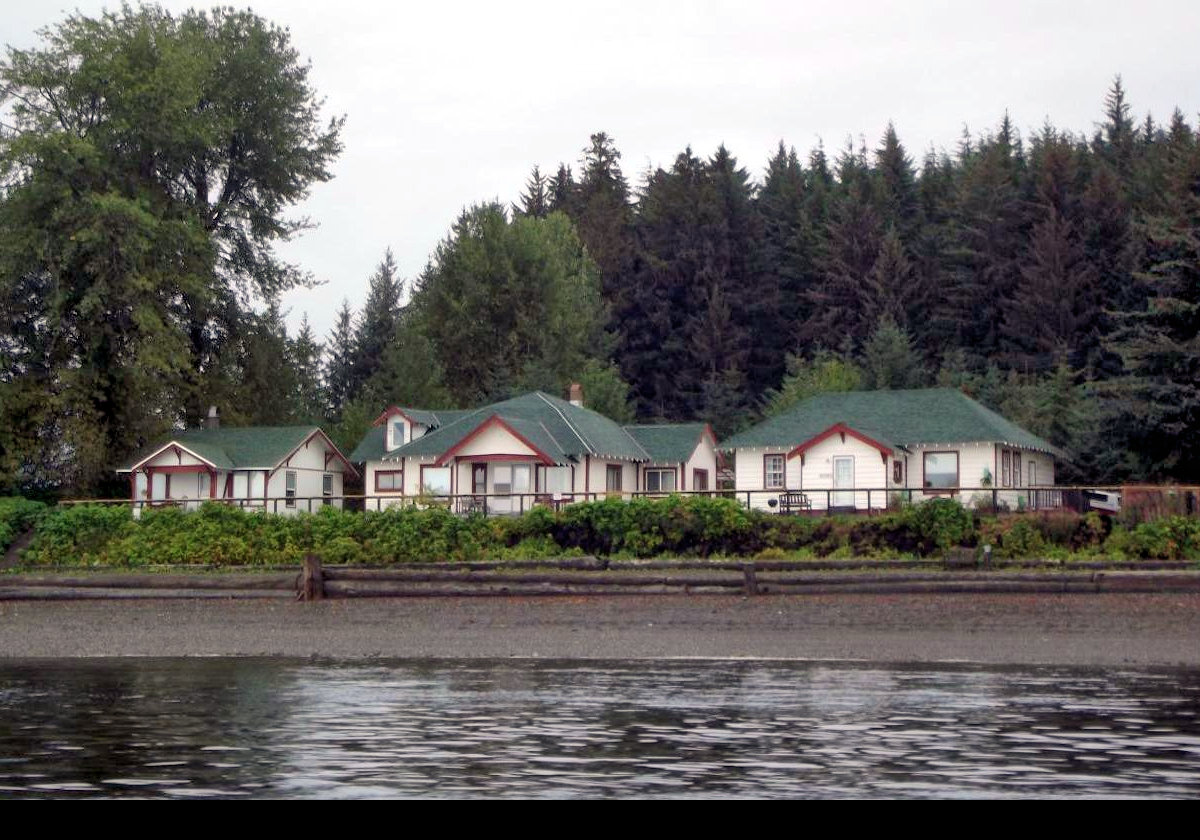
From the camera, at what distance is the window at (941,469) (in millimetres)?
55094

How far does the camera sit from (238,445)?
6519cm

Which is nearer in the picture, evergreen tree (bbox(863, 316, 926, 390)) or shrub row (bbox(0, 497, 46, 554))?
shrub row (bbox(0, 497, 46, 554))

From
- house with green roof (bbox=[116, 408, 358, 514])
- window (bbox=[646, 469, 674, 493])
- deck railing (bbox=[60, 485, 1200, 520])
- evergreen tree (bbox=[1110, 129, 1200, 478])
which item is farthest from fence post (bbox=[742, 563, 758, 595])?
window (bbox=[646, 469, 674, 493])

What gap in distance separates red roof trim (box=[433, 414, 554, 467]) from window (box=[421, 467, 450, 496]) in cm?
135

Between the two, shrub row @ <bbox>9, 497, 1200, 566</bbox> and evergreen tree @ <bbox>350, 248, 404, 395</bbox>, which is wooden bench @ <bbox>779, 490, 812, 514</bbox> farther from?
evergreen tree @ <bbox>350, 248, 404, 395</bbox>

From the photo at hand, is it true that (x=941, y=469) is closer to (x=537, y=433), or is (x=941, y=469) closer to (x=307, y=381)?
(x=537, y=433)

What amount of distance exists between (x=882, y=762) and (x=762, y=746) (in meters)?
1.51

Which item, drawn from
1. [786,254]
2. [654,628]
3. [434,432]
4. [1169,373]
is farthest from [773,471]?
[786,254]

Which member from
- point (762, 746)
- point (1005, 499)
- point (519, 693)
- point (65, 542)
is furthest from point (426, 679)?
point (1005, 499)

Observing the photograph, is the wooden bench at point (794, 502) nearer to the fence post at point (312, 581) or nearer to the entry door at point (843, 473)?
the entry door at point (843, 473)

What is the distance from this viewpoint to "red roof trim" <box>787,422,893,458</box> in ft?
176

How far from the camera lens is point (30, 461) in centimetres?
6225

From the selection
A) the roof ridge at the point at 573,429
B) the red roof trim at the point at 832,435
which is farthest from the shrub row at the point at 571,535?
the roof ridge at the point at 573,429

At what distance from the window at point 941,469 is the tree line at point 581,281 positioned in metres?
5.24
